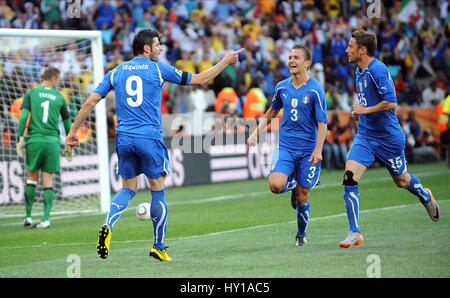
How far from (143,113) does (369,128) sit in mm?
2955

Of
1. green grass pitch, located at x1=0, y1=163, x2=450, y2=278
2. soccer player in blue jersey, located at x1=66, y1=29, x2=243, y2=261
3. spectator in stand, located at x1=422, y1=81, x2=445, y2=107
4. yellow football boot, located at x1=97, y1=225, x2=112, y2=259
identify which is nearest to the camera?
green grass pitch, located at x1=0, y1=163, x2=450, y2=278

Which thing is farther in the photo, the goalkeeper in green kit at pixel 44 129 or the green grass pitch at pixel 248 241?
the goalkeeper in green kit at pixel 44 129

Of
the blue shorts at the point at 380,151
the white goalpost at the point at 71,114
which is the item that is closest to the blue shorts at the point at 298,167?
the blue shorts at the point at 380,151

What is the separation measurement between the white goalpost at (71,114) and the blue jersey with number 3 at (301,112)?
20.1 feet

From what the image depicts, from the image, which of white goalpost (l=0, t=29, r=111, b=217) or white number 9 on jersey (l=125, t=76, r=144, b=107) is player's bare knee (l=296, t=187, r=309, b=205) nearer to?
white number 9 on jersey (l=125, t=76, r=144, b=107)

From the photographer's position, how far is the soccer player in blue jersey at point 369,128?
1121 centimetres

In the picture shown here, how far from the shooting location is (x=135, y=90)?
10.0 metres

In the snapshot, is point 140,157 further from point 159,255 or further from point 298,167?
point 298,167

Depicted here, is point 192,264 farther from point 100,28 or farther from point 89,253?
point 100,28

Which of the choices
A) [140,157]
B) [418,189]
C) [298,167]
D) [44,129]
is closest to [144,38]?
[140,157]

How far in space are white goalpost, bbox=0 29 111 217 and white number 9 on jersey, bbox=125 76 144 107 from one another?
694 cm

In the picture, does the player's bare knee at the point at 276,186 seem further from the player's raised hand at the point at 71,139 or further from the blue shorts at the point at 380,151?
the player's raised hand at the point at 71,139

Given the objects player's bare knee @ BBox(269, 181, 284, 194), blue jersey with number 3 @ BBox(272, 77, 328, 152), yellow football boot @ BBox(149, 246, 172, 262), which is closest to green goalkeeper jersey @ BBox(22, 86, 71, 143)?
blue jersey with number 3 @ BBox(272, 77, 328, 152)

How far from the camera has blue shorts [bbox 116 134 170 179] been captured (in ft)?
32.9
